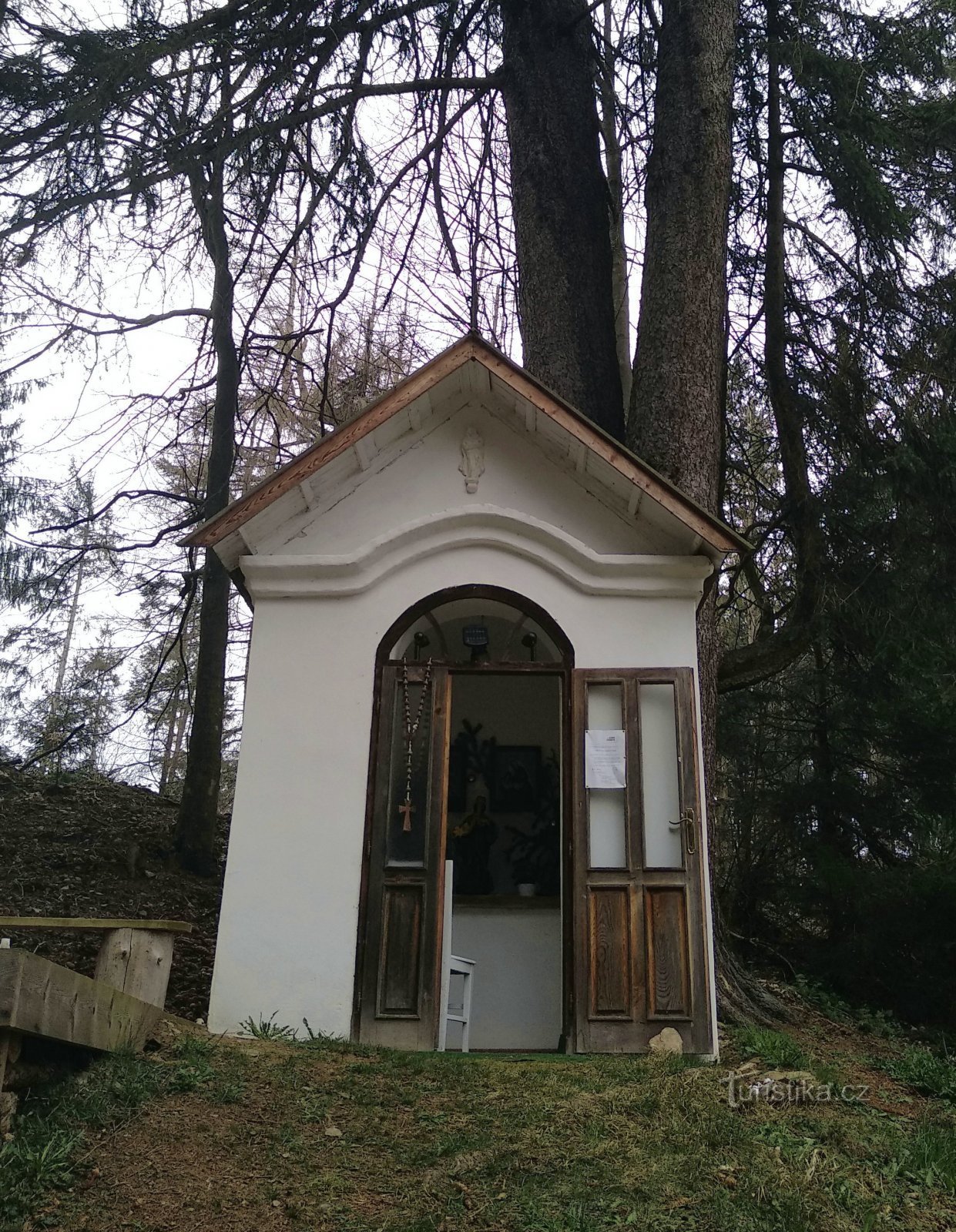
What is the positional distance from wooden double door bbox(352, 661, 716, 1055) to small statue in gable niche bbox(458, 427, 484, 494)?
129 cm

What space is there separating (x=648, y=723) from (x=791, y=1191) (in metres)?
3.16

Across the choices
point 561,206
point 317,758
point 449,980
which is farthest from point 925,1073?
point 561,206

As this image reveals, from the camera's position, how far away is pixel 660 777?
7.08 meters

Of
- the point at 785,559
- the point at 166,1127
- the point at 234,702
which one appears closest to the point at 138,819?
the point at 234,702

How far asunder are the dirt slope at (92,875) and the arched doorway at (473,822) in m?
2.13

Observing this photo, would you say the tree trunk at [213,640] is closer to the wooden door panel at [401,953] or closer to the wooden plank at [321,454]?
the wooden plank at [321,454]

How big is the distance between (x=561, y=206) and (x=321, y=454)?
160 inches

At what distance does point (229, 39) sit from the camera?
9.03m

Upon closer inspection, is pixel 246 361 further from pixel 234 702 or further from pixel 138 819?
pixel 234 702

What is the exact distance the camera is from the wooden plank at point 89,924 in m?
5.20

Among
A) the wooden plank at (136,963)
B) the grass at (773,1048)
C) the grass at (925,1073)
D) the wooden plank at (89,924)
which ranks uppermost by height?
the wooden plank at (89,924)

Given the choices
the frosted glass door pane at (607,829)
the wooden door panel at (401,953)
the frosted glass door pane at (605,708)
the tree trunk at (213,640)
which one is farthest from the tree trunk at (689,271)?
the tree trunk at (213,640)

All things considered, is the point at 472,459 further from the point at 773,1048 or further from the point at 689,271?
the point at 773,1048

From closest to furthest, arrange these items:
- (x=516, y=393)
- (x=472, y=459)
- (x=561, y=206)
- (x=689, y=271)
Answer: (x=516, y=393) → (x=472, y=459) → (x=689, y=271) → (x=561, y=206)
